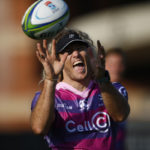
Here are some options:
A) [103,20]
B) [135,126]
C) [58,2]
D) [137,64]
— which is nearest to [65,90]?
[58,2]

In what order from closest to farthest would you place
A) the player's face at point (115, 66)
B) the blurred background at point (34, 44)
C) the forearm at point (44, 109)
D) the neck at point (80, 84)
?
the forearm at point (44, 109)
the neck at point (80, 84)
the player's face at point (115, 66)
the blurred background at point (34, 44)

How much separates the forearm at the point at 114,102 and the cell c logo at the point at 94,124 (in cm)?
13

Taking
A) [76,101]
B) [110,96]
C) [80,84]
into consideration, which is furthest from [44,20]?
[110,96]

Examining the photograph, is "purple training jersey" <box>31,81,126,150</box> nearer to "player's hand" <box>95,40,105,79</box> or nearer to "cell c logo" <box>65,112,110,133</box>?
"cell c logo" <box>65,112,110,133</box>

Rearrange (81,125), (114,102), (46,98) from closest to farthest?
(46,98) → (114,102) → (81,125)

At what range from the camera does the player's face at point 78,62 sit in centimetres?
458

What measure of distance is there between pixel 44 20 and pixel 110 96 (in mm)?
1184

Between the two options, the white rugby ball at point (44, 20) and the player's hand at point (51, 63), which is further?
the white rugby ball at point (44, 20)

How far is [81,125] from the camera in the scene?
14.6 feet

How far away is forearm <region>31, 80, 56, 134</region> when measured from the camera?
4.18 m

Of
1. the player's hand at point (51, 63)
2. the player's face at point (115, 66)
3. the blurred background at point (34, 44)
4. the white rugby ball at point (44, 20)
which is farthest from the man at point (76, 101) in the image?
the blurred background at point (34, 44)

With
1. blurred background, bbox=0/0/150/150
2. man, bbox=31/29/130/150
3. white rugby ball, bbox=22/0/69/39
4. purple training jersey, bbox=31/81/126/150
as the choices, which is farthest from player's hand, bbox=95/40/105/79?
blurred background, bbox=0/0/150/150

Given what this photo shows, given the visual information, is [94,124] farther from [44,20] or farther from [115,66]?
[115,66]

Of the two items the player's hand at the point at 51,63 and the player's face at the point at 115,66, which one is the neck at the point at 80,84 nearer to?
the player's hand at the point at 51,63
